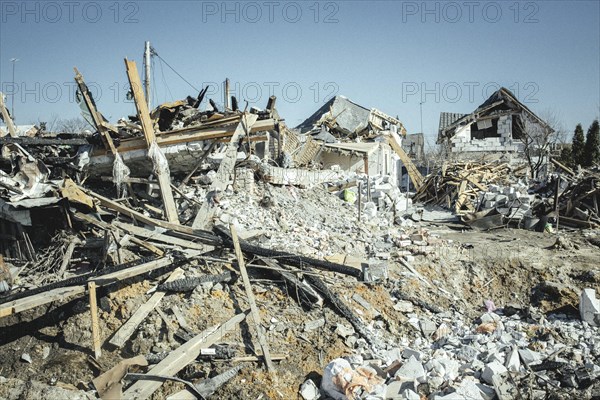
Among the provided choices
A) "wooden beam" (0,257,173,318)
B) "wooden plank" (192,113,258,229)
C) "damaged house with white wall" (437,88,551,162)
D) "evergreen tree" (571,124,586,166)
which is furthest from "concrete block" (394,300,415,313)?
"evergreen tree" (571,124,586,166)

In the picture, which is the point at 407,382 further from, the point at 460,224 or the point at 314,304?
the point at 460,224

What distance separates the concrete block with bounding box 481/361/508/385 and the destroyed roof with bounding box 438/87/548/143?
22.0 meters

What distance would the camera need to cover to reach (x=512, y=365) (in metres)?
5.43

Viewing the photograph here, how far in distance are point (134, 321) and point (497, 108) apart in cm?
2469

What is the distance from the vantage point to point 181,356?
497cm

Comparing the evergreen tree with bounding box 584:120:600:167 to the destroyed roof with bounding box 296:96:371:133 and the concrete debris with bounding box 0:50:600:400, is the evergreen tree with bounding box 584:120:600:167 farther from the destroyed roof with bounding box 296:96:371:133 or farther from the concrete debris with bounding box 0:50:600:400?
the concrete debris with bounding box 0:50:600:400

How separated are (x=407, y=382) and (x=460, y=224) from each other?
30.7 ft

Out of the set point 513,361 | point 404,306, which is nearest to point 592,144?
point 404,306

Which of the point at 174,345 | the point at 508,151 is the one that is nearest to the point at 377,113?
the point at 508,151

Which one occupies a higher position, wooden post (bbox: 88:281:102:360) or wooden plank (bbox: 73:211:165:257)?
wooden plank (bbox: 73:211:165:257)

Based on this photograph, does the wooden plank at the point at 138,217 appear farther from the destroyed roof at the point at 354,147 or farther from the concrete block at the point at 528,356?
the destroyed roof at the point at 354,147

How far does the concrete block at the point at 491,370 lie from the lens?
5082mm

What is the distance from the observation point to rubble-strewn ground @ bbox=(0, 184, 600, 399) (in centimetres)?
504

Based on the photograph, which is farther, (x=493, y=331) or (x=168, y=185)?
(x=168, y=185)
